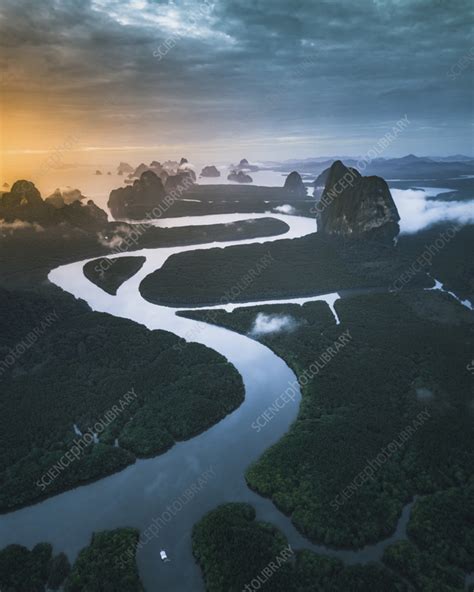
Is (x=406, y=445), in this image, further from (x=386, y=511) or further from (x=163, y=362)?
(x=163, y=362)

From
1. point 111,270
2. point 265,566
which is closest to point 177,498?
point 265,566

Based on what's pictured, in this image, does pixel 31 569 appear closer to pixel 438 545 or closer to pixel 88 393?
pixel 88 393

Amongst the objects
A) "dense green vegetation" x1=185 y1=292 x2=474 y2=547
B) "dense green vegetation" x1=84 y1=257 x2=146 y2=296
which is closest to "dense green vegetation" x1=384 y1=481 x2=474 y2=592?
"dense green vegetation" x1=185 y1=292 x2=474 y2=547

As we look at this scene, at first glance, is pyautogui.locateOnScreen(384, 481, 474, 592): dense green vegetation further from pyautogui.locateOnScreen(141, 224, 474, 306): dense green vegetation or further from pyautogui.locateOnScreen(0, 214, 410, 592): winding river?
pyautogui.locateOnScreen(141, 224, 474, 306): dense green vegetation

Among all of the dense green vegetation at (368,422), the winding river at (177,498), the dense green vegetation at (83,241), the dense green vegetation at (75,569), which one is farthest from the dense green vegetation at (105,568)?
the dense green vegetation at (83,241)

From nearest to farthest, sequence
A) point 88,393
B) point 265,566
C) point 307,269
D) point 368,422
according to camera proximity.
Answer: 1. point 265,566
2. point 368,422
3. point 88,393
4. point 307,269
